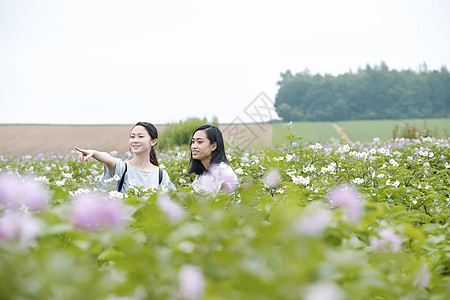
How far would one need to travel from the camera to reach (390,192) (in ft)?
11.0

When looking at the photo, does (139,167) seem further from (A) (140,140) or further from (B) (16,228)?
(B) (16,228)

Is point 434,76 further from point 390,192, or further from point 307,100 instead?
point 390,192

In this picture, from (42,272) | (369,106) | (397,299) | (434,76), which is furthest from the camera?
(434,76)

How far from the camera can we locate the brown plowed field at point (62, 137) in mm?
25062

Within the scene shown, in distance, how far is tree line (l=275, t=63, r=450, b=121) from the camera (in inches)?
2303

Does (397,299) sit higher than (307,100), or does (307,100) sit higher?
(307,100)

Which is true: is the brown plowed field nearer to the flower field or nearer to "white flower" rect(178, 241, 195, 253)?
the flower field

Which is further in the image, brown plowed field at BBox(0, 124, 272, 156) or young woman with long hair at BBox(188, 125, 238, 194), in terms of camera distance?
brown plowed field at BBox(0, 124, 272, 156)

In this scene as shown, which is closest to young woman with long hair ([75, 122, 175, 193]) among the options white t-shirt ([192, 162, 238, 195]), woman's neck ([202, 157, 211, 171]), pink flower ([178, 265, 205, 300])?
white t-shirt ([192, 162, 238, 195])

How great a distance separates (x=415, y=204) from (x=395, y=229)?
184 cm

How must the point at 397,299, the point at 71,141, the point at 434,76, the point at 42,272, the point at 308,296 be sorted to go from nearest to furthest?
1. the point at 308,296
2. the point at 42,272
3. the point at 397,299
4. the point at 71,141
5. the point at 434,76

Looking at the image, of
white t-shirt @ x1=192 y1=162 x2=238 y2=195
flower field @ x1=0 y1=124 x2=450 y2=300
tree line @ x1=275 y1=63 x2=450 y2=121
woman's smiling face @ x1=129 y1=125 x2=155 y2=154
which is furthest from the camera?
tree line @ x1=275 y1=63 x2=450 y2=121

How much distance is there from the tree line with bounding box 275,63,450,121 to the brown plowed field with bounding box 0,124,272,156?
28568 mm

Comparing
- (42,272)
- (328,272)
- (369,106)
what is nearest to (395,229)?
(328,272)
